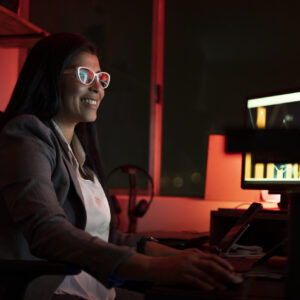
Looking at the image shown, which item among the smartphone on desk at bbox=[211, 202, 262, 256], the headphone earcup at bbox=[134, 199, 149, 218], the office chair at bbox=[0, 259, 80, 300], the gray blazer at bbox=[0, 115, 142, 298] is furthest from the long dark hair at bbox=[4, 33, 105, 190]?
the headphone earcup at bbox=[134, 199, 149, 218]

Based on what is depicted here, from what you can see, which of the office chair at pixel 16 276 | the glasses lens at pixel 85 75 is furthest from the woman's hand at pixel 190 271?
the glasses lens at pixel 85 75

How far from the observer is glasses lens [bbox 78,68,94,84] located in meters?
1.56

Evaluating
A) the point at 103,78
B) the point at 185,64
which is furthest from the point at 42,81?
the point at 185,64

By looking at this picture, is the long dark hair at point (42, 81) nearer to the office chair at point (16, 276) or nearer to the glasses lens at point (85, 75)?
the glasses lens at point (85, 75)

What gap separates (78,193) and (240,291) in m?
0.62

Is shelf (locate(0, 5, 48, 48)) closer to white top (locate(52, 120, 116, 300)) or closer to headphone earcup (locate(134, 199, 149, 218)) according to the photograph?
white top (locate(52, 120, 116, 300))

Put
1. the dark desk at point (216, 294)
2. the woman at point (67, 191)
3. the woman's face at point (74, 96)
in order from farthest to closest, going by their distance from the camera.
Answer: the woman's face at point (74, 96)
the woman at point (67, 191)
the dark desk at point (216, 294)

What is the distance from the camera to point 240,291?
821 millimetres

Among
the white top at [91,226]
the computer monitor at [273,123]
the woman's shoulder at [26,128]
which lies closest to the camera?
the woman's shoulder at [26,128]

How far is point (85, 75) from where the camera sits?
158cm

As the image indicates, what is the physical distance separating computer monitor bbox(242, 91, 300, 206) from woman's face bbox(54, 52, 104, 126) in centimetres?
69

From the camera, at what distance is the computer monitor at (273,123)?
1.92 m

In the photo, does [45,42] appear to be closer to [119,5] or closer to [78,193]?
[78,193]

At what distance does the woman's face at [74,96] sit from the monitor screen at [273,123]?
0.70 meters
